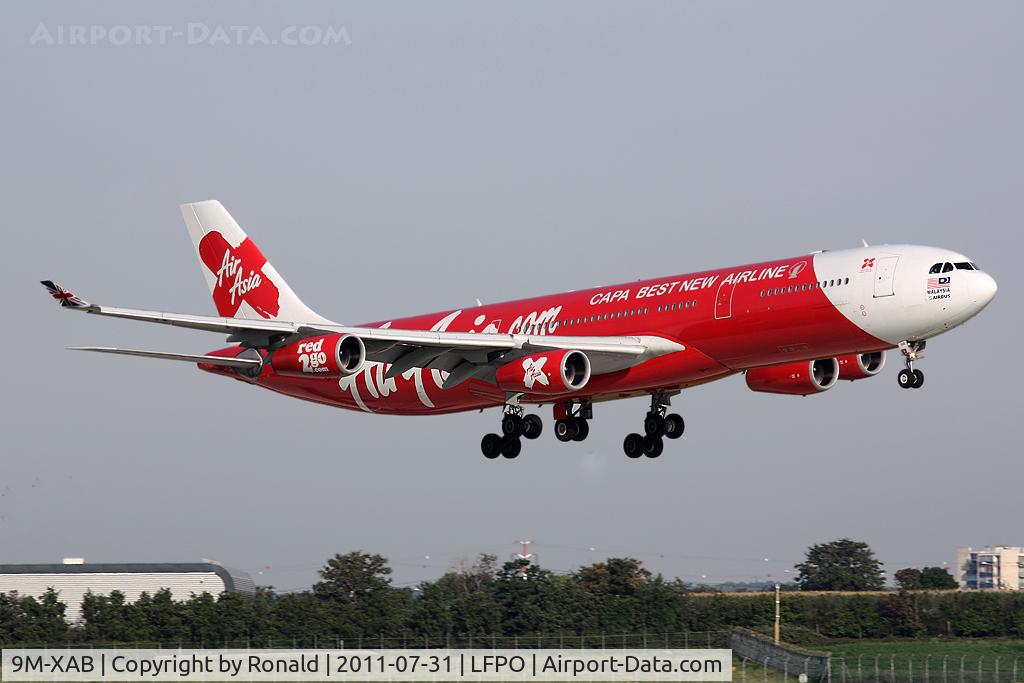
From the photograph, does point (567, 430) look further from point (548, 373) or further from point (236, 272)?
point (236, 272)

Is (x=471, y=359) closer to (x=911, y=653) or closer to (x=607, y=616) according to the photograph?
(x=607, y=616)

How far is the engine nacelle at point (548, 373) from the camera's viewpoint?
50500 millimetres

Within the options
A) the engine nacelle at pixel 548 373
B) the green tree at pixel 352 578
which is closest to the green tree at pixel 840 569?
the green tree at pixel 352 578

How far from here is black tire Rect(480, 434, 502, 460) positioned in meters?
59.0

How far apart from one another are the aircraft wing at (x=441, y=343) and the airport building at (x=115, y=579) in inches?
1575

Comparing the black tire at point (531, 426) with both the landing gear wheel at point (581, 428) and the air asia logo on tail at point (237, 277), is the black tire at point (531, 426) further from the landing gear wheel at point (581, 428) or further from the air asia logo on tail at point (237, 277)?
the air asia logo on tail at point (237, 277)

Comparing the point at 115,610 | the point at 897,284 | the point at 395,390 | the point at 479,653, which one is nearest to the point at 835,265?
the point at 897,284

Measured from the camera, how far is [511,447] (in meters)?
58.4

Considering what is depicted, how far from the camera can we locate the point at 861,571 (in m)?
115

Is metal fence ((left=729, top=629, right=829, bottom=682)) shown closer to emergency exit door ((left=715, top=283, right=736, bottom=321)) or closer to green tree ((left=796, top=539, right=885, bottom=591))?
emergency exit door ((left=715, top=283, right=736, bottom=321))

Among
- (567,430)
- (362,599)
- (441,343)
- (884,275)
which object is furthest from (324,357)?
(362,599)

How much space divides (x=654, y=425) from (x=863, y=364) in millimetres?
8407

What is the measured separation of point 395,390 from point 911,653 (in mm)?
36252

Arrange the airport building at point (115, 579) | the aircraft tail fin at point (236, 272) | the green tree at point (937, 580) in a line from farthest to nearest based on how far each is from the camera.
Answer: the green tree at point (937, 580), the airport building at point (115, 579), the aircraft tail fin at point (236, 272)
